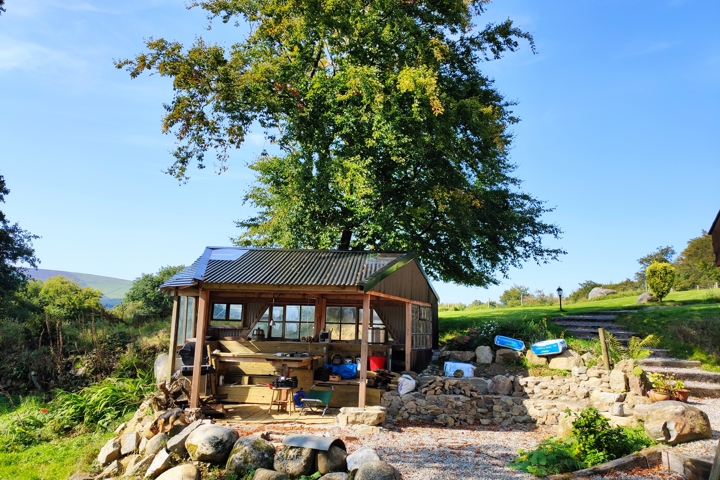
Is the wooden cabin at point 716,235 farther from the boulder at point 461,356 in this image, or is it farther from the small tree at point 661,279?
the small tree at point 661,279

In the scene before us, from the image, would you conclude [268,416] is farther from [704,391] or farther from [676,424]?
[704,391]

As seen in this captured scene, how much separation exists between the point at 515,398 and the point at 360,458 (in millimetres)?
5978

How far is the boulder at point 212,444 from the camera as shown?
24.8ft

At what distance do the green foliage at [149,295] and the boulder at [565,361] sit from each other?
1906 centimetres

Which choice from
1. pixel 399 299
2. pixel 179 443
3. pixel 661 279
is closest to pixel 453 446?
pixel 179 443

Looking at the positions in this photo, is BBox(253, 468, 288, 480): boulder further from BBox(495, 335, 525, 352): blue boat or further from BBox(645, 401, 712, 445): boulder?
BBox(495, 335, 525, 352): blue boat

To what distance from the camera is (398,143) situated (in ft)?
51.0

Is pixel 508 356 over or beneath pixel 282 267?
beneath

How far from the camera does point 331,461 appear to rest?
7035 mm

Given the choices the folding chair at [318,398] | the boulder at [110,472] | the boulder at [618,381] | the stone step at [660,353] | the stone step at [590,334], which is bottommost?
the boulder at [110,472]

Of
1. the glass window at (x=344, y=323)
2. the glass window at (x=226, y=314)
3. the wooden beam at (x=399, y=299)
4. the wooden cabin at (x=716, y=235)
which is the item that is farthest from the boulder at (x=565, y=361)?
the wooden cabin at (x=716, y=235)

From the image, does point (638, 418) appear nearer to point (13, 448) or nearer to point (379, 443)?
point (379, 443)

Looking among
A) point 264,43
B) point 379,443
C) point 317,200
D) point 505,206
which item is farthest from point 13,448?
point 505,206

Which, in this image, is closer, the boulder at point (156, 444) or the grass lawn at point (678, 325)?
the boulder at point (156, 444)
